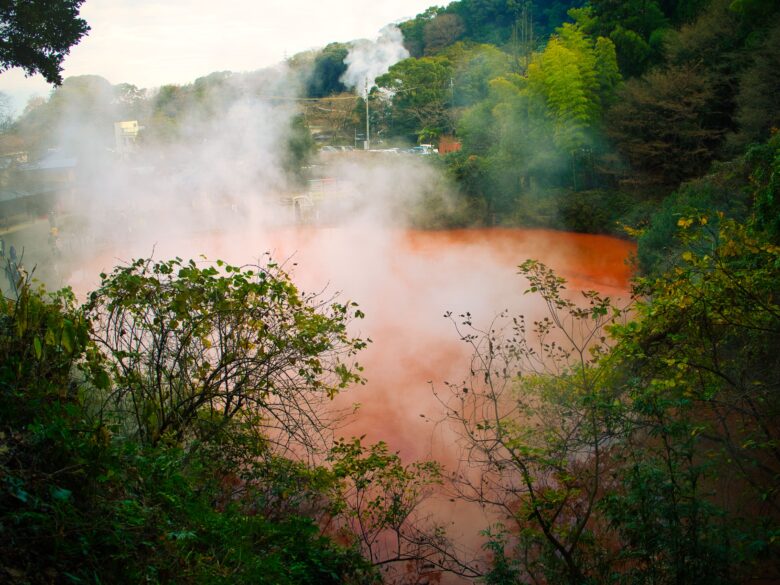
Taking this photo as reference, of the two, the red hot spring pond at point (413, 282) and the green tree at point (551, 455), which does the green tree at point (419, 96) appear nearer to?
the red hot spring pond at point (413, 282)

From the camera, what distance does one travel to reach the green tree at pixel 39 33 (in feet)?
20.2

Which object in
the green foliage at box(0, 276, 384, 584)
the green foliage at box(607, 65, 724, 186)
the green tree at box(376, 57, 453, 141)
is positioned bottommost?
the green foliage at box(0, 276, 384, 584)

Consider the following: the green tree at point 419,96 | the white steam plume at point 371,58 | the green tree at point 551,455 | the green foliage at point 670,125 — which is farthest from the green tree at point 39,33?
the white steam plume at point 371,58

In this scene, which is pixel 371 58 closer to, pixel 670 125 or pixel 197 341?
pixel 670 125

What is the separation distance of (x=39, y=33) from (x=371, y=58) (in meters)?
24.7

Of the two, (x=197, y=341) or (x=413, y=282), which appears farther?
(x=413, y=282)

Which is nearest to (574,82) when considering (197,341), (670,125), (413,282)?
(670,125)

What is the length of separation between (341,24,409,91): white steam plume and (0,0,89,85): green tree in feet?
71.6

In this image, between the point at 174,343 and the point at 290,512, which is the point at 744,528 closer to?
the point at 290,512

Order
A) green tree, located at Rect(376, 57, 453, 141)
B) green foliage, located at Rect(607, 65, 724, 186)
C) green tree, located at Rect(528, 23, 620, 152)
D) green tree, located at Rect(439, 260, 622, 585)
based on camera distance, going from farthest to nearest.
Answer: green tree, located at Rect(376, 57, 453, 141) → green tree, located at Rect(528, 23, 620, 152) → green foliage, located at Rect(607, 65, 724, 186) → green tree, located at Rect(439, 260, 622, 585)

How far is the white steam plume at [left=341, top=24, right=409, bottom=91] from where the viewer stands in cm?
2867

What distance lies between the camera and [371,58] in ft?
96.7

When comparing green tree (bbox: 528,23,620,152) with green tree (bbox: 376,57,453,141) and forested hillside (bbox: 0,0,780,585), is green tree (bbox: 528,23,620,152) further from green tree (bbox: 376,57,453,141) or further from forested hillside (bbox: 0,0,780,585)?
green tree (bbox: 376,57,453,141)

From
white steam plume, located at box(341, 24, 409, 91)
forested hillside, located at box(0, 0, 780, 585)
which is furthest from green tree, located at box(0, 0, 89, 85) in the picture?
white steam plume, located at box(341, 24, 409, 91)
